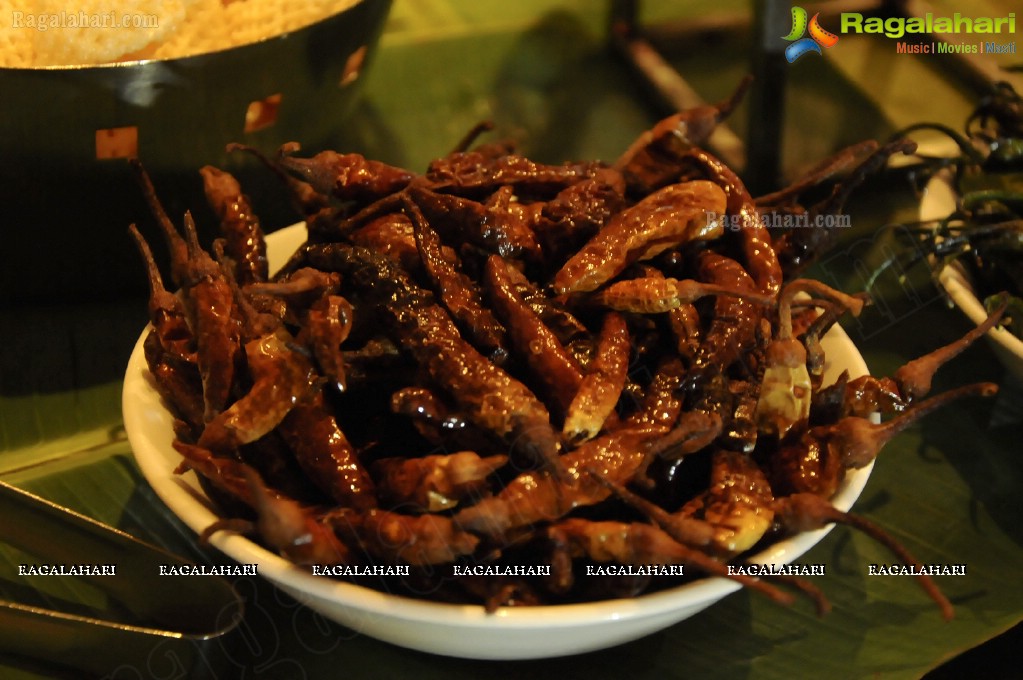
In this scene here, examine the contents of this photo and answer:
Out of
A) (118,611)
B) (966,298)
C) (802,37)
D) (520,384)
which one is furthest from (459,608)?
(802,37)

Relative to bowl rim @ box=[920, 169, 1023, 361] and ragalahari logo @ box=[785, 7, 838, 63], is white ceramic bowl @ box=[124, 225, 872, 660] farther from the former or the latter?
ragalahari logo @ box=[785, 7, 838, 63]

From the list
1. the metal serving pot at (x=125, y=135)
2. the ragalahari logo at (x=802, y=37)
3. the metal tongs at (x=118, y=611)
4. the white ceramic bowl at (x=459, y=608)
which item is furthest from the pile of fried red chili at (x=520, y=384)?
the ragalahari logo at (x=802, y=37)

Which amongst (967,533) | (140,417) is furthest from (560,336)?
(967,533)

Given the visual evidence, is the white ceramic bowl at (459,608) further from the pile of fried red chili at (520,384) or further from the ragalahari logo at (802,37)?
the ragalahari logo at (802,37)

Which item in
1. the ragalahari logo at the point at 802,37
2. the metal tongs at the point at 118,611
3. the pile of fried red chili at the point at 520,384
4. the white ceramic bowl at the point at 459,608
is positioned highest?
the ragalahari logo at the point at 802,37

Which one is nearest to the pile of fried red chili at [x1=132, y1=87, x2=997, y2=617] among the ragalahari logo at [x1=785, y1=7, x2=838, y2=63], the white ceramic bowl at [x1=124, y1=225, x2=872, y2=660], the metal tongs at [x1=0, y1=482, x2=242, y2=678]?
the white ceramic bowl at [x1=124, y1=225, x2=872, y2=660]

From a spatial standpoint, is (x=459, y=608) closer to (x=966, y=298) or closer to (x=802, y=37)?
(x=966, y=298)

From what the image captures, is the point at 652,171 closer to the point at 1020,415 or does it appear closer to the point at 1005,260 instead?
the point at 1005,260
